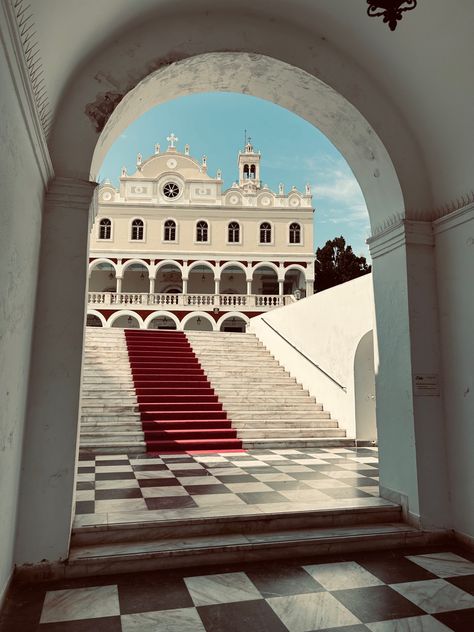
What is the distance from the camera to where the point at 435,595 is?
2.83 meters

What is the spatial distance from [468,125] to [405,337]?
5.86 ft

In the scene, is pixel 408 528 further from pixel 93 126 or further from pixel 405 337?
pixel 93 126

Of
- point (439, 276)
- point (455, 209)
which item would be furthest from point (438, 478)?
point (455, 209)

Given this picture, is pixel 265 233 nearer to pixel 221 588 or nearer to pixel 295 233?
pixel 295 233

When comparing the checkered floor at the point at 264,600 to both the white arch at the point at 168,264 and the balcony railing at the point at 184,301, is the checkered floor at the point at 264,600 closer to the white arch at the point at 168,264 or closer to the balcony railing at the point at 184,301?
the balcony railing at the point at 184,301

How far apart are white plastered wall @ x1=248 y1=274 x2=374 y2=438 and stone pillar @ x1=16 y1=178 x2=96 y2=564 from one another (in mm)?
5730

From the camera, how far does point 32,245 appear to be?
3.03 metres

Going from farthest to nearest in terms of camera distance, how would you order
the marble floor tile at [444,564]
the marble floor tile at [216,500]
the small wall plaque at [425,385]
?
the marble floor tile at [216,500], the small wall plaque at [425,385], the marble floor tile at [444,564]

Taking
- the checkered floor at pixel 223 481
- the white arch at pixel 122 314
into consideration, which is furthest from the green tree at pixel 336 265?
the checkered floor at pixel 223 481

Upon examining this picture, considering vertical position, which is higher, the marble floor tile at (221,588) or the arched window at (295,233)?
the arched window at (295,233)

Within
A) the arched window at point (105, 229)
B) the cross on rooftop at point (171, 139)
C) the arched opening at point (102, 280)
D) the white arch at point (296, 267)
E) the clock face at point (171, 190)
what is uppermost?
the cross on rooftop at point (171, 139)

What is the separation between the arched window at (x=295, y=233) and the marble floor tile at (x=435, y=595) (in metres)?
27.2

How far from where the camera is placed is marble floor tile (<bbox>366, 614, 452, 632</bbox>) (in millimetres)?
2443

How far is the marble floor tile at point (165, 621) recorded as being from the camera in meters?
2.40
